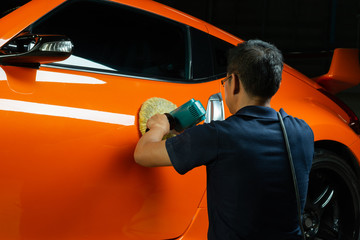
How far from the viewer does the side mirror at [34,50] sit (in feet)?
5.62

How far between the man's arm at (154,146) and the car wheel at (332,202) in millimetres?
1158

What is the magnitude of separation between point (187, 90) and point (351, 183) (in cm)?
124

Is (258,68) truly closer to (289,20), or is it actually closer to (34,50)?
(34,50)

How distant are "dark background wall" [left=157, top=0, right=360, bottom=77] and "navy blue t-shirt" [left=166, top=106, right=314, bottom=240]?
11678 mm

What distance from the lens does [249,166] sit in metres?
1.52

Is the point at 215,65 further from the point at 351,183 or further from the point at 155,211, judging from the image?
the point at 351,183

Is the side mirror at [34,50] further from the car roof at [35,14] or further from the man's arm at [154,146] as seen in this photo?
the man's arm at [154,146]

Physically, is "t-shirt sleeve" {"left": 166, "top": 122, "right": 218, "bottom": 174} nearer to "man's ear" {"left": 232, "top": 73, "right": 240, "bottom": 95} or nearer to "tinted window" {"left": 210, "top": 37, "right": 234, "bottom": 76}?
"man's ear" {"left": 232, "top": 73, "right": 240, "bottom": 95}

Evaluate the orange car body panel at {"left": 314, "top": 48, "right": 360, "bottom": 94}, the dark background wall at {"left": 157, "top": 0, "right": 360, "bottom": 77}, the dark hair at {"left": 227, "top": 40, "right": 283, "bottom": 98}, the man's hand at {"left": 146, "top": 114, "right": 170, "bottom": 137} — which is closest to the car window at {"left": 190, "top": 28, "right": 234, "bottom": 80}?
the man's hand at {"left": 146, "top": 114, "right": 170, "bottom": 137}

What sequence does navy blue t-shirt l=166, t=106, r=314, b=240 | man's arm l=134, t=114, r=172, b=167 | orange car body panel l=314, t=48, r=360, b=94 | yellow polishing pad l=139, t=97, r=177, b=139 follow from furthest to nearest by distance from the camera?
1. orange car body panel l=314, t=48, r=360, b=94
2. yellow polishing pad l=139, t=97, r=177, b=139
3. man's arm l=134, t=114, r=172, b=167
4. navy blue t-shirt l=166, t=106, r=314, b=240

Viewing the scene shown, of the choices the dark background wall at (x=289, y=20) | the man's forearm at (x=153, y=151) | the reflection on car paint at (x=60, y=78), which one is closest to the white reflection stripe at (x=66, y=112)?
the reflection on car paint at (x=60, y=78)

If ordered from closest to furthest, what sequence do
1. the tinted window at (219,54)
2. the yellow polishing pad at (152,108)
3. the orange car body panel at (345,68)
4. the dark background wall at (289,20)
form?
the yellow polishing pad at (152,108) → the tinted window at (219,54) → the orange car body panel at (345,68) → the dark background wall at (289,20)

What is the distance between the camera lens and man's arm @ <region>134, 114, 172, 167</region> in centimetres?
163

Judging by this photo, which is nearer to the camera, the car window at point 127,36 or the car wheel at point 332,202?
the car window at point 127,36
